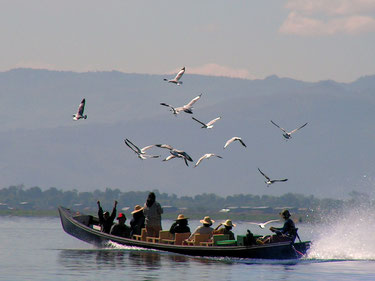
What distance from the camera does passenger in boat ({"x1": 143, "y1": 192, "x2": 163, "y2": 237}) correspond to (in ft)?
152

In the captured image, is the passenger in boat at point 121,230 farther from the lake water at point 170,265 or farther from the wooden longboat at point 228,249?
the lake water at point 170,265

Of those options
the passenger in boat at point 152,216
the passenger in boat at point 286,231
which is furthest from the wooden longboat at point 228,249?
the passenger in boat at point 152,216

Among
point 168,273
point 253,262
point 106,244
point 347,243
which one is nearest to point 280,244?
point 253,262

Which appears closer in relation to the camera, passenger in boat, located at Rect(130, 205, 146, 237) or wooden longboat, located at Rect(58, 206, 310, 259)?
wooden longboat, located at Rect(58, 206, 310, 259)

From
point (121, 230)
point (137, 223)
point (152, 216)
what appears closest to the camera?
point (152, 216)

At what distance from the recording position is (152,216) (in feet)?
154

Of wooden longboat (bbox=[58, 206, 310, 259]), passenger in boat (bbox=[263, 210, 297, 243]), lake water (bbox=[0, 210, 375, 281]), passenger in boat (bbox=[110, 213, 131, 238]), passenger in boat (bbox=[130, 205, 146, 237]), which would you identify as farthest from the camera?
passenger in boat (bbox=[110, 213, 131, 238])

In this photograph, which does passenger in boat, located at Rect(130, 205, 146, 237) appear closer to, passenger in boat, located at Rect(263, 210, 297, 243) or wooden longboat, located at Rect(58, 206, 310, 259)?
wooden longboat, located at Rect(58, 206, 310, 259)

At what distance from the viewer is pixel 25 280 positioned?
124 feet

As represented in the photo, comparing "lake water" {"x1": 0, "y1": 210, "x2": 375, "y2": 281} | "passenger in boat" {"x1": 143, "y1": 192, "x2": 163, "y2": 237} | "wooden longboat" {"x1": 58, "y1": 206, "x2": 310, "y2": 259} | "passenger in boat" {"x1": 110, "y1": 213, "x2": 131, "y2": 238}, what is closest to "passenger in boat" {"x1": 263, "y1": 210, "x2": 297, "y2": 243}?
"wooden longboat" {"x1": 58, "y1": 206, "x2": 310, "y2": 259}

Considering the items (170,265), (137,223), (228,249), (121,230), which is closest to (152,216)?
(137,223)

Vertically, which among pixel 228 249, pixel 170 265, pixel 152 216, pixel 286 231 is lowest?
pixel 170 265

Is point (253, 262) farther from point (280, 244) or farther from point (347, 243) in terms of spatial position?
point (347, 243)

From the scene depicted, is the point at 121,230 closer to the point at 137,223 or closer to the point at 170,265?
the point at 137,223
